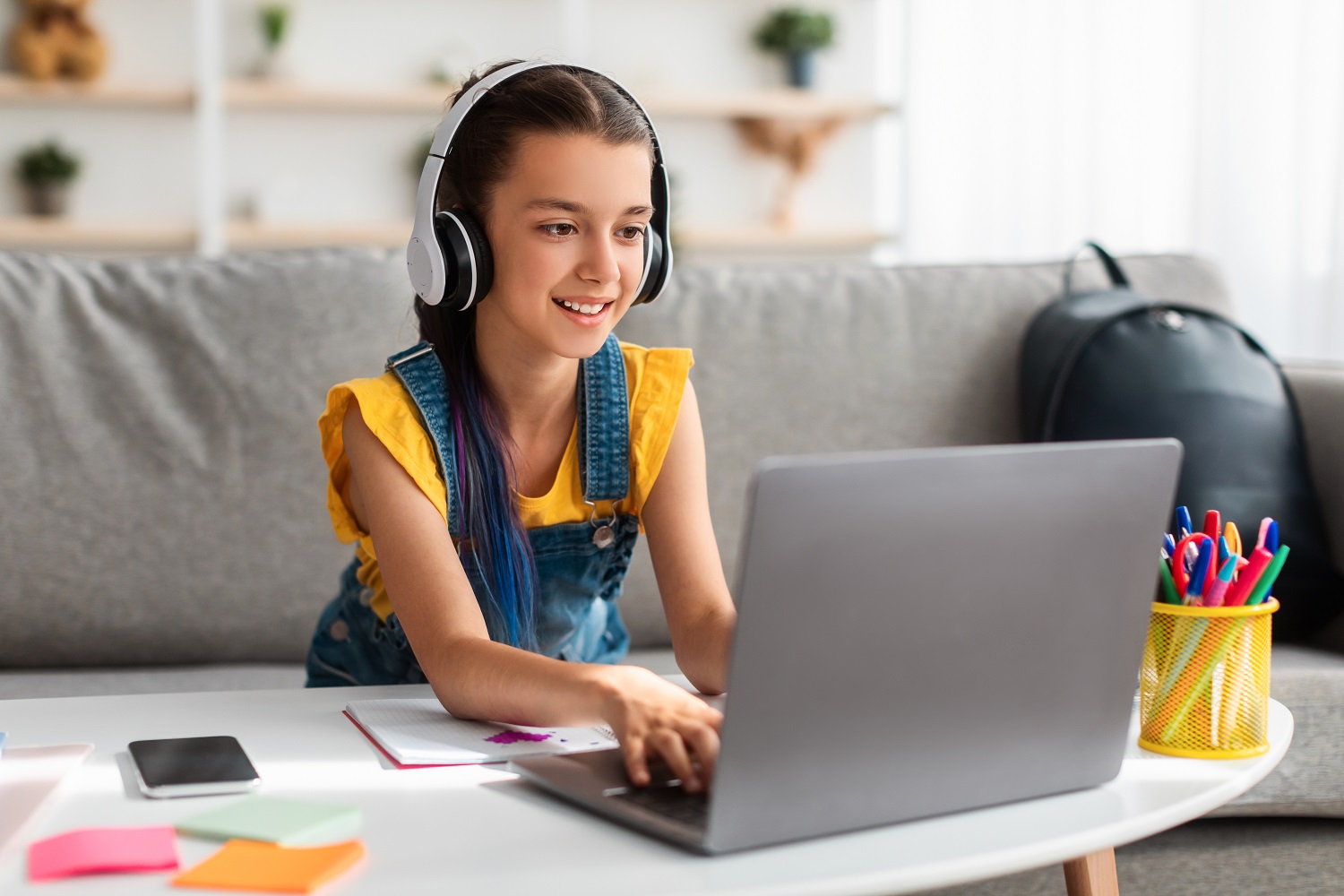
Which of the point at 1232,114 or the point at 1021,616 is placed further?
the point at 1232,114

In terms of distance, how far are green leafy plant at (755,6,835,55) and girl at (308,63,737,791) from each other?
11.3 ft

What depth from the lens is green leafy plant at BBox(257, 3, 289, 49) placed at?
12.9 feet

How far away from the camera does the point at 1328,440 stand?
65.7 inches

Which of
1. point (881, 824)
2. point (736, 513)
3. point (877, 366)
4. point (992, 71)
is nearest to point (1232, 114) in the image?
point (992, 71)

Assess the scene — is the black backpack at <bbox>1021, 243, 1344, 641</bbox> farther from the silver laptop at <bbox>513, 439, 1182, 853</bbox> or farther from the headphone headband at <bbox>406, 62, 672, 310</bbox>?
the silver laptop at <bbox>513, 439, 1182, 853</bbox>

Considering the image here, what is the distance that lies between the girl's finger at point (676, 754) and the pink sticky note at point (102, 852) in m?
0.23

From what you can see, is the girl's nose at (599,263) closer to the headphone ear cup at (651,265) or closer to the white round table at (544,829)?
the headphone ear cup at (651,265)

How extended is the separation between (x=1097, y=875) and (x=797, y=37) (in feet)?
12.8

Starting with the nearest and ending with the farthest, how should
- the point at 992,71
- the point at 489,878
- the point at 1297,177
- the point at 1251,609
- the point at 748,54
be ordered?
the point at 489,878, the point at 1251,609, the point at 1297,177, the point at 992,71, the point at 748,54

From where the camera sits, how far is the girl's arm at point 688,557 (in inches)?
39.5

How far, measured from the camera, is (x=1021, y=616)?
61cm

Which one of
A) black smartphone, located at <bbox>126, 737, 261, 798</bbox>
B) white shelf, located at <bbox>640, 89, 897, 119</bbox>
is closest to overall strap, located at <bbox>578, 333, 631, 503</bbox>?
black smartphone, located at <bbox>126, 737, 261, 798</bbox>

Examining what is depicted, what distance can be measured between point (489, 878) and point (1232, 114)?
2.88 metres

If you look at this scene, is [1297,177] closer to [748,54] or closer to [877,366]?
[877,366]
